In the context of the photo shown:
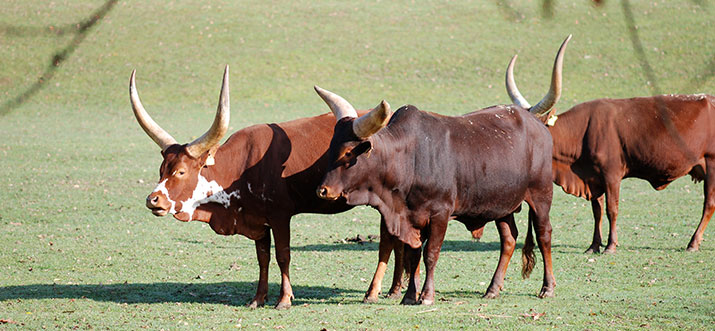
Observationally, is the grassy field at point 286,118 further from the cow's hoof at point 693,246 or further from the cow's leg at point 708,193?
the cow's leg at point 708,193

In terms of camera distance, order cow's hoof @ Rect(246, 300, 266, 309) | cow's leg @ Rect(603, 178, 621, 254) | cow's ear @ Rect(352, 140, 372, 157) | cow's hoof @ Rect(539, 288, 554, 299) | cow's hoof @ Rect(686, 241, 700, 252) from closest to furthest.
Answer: cow's ear @ Rect(352, 140, 372, 157), cow's hoof @ Rect(246, 300, 266, 309), cow's hoof @ Rect(539, 288, 554, 299), cow's hoof @ Rect(686, 241, 700, 252), cow's leg @ Rect(603, 178, 621, 254)

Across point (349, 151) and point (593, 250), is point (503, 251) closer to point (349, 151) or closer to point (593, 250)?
point (349, 151)

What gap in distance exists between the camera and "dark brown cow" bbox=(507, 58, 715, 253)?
11.4 metres

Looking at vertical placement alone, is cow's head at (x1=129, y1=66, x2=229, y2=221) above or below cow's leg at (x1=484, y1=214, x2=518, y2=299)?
above

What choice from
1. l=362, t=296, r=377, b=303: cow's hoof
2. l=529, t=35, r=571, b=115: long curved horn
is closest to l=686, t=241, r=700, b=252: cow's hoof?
l=529, t=35, r=571, b=115: long curved horn

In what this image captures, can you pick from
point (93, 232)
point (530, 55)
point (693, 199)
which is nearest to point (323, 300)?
point (93, 232)

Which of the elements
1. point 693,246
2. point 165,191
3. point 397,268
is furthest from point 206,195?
point 693,246

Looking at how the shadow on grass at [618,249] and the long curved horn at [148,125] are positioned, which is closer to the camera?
the long curved horn at [148,125]

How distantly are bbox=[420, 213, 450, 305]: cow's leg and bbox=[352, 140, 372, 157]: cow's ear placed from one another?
939mm

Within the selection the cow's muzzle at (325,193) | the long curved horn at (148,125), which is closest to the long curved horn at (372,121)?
the cow's muzzle at (325,193)

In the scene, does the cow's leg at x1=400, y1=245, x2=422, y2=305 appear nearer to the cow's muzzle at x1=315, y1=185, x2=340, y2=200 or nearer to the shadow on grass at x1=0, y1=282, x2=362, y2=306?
the shadow on grass at x1=0, y1=282, x2=362, y2=306

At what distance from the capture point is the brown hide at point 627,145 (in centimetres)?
1146

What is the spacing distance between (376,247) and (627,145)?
12.3 feet

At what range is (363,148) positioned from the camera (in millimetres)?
7168
